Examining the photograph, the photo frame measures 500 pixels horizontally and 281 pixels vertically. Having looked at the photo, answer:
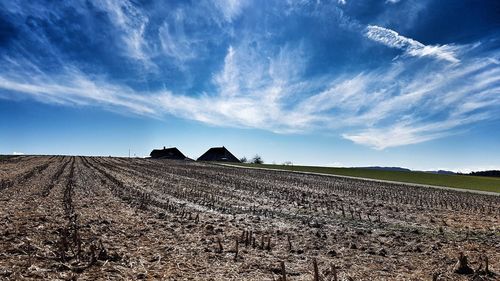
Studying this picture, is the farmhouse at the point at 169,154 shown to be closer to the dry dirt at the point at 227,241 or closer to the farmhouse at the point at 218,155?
the farmhouse at the point at 218,155

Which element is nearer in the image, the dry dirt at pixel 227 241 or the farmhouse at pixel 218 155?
the dry dirt at pixel 227 241

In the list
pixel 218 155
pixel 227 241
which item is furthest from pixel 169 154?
pixel 227 241

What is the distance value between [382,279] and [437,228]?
320 inches

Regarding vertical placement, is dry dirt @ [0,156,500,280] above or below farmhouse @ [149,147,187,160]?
below

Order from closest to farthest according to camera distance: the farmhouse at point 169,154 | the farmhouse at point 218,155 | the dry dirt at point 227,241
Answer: the dry dirt at point 227,241 < the farmhouse at point 218,155 < the farmhouse at point 169,154

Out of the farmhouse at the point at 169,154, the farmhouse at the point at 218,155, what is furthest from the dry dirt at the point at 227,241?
the farmhouse at the point at 169,154

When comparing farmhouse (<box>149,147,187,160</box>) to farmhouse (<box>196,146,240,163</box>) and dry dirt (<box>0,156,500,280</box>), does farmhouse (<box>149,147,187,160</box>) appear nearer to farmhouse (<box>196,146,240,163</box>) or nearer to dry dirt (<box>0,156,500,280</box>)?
farmhouse (<box>196,146,240,163</box>)

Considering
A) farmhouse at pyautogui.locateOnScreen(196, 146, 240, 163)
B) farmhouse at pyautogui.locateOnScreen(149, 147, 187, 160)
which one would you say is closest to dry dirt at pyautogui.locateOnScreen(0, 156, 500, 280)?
farmhouse at pyautogui.locateOnScreen(196, 146, 240, 163)

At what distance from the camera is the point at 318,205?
801 inches

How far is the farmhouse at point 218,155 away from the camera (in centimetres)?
12549

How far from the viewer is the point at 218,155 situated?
127 m

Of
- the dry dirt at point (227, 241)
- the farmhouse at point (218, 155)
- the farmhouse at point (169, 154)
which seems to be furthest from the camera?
the farmhouse at point (169, 154)

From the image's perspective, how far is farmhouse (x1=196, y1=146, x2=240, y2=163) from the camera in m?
125

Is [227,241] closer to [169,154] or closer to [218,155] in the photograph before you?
[218,155]
